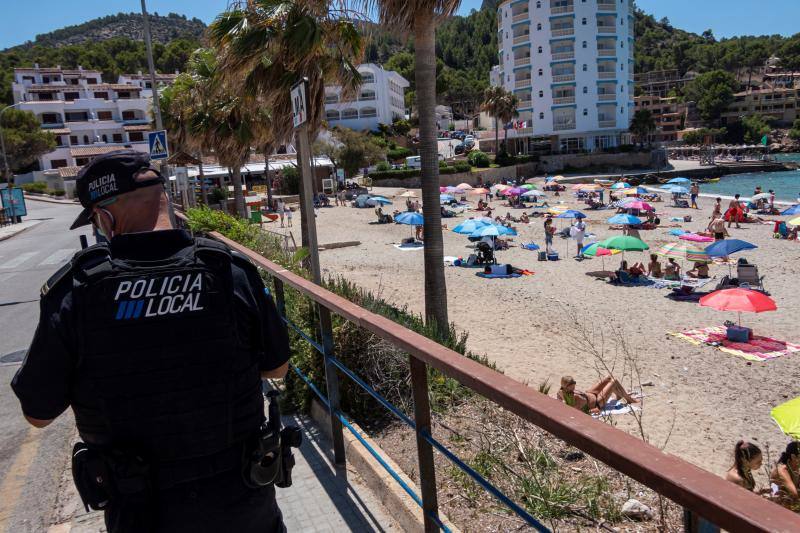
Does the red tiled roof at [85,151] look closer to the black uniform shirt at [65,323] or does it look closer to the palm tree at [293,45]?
the palm tree at [293,45]

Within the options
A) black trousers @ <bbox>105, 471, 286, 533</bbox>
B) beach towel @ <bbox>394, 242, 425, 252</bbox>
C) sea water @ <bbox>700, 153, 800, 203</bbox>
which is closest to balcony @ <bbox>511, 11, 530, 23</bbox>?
sea water @ <bbox>700, 153, 800, 203</bbox>

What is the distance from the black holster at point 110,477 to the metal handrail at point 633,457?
1019 mm

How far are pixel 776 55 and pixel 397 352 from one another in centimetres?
19217

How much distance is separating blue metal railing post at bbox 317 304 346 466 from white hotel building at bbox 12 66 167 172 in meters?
74.1

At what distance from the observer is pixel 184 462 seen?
1865 millimetres

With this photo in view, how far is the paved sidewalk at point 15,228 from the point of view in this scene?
1068 inches

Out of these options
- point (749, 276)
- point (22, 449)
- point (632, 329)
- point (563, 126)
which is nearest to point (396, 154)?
point (563, 126)

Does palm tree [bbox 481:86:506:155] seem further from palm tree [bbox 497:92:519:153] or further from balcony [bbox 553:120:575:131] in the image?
balcony [bbox 553:120:575:131]

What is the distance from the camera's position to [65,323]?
1.79m

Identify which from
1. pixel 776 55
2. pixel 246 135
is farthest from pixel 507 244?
pixel 776 55

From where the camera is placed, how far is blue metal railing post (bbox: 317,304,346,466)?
12.1 ft

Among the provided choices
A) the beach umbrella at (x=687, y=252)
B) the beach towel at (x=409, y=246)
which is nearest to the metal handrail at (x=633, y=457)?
the beach umbrella at (x=687, y=252)

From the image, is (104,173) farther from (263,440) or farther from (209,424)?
(263,440)

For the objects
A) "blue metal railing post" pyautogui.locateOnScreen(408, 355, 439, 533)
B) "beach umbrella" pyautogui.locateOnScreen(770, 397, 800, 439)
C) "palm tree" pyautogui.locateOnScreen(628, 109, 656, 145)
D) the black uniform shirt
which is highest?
"palm tree" pyautogui.locateOnScreen(628, 109, 656, 145)
